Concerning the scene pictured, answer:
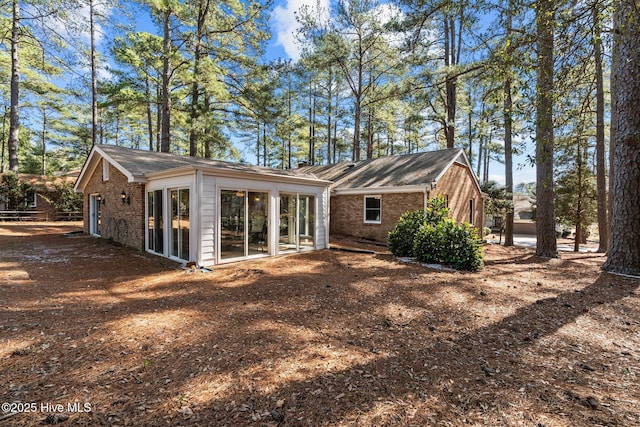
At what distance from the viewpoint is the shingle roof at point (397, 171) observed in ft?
42.1

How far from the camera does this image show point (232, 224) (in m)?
7.93

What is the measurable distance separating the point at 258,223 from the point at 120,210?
5831mm

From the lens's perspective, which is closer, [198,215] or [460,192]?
[198,215]

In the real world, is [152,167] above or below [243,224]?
above

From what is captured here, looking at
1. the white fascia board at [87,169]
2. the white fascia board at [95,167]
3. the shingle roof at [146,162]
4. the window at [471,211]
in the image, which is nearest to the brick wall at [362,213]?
the shingle roof at [146,162]

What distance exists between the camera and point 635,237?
6355 mm

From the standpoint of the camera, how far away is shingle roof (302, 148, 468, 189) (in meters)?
12.8

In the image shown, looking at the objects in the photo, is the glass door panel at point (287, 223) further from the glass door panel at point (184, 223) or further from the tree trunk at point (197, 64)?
the tree trunk at point (197, 64)

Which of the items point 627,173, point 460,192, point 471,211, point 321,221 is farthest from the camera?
point 471,211

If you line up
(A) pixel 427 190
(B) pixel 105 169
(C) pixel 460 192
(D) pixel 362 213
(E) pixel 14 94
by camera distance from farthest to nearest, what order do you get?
(E) pixel 14 94, (C) pixel 460 192, (D) pixel 362 213, (A) pixel 427 190, (B) pixel 105 169

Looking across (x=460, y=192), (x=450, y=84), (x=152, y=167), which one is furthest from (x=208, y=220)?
(x=450, y=84)

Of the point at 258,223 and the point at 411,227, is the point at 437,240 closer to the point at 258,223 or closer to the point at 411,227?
the point at 411,227

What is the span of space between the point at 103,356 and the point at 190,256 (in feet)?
15.0

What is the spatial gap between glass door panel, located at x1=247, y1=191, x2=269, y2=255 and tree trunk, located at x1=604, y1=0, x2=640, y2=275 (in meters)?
8.35
